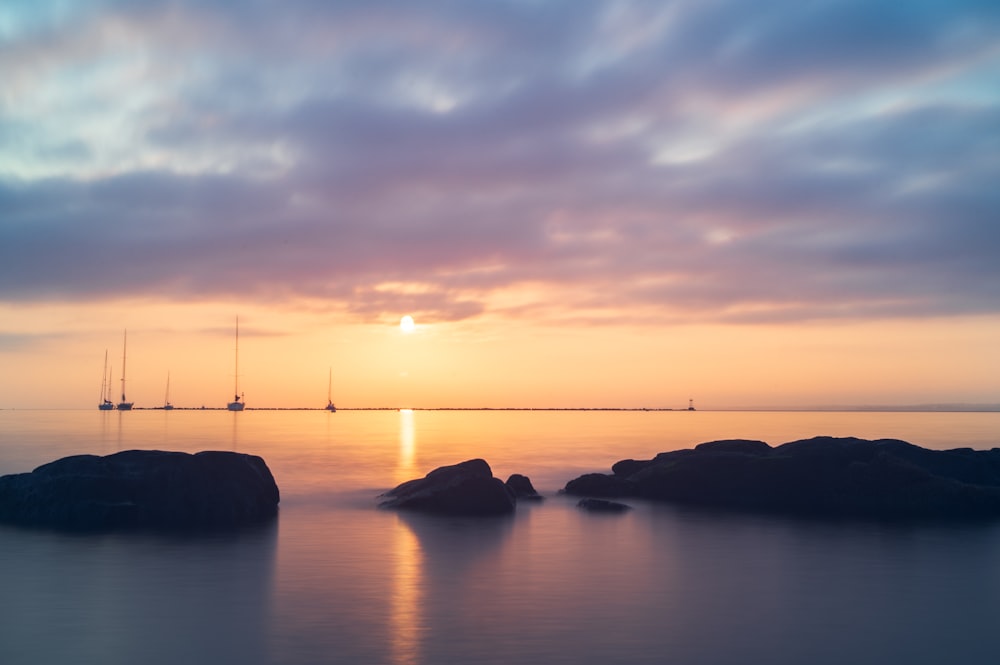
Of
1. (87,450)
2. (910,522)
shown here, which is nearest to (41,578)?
(910,522)

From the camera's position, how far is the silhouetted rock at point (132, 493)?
3888 cm

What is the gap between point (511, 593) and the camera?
27.1m

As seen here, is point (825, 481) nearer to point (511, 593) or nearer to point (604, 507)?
point (604, 507)

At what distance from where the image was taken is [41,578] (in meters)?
28.4

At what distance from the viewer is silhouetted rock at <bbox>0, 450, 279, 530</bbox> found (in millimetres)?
38875

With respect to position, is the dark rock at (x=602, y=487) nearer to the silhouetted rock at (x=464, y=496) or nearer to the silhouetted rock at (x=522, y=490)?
the silhouetted rock at (x=522, y=490)

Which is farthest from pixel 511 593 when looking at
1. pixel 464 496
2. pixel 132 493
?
pixel 132 493

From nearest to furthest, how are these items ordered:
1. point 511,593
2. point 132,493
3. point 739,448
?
1. point 511,593
2. point 132,493
3. point 739,448

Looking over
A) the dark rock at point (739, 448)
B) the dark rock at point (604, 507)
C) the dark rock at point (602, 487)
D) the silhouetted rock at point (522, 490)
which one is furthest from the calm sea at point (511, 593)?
the dark rock at point (739, 448)

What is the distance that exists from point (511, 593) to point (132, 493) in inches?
904

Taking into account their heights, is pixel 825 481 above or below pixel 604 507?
above

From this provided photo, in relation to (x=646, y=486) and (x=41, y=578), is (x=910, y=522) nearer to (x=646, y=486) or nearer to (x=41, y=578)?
(x=646, y=486)

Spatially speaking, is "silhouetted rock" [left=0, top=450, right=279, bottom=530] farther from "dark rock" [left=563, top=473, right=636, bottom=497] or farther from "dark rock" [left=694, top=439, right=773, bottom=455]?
"dark rock" [left=694, top=439, right=773, bottom=455]

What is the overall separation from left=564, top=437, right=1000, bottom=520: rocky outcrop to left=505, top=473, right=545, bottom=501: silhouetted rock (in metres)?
3.54
